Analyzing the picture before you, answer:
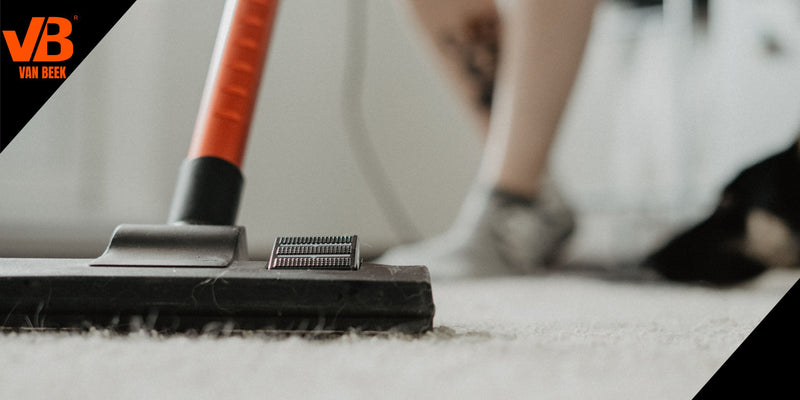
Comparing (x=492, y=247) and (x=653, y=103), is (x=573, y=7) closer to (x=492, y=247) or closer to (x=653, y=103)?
(x=492, y=247)

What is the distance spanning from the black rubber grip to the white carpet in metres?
0.14

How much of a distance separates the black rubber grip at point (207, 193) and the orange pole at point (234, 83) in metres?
0.01

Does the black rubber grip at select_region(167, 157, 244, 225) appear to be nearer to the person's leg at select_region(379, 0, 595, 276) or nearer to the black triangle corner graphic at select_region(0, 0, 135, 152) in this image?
the person's leg at select_region(379, 0, 595, 276)

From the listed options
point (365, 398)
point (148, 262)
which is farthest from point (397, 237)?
point (365, 398)

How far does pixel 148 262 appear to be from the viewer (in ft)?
1.49

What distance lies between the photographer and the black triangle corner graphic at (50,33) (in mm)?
1066

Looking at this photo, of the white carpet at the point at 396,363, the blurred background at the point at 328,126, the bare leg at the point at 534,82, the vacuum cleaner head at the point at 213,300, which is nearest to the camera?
the white carpet at the point at 396,363

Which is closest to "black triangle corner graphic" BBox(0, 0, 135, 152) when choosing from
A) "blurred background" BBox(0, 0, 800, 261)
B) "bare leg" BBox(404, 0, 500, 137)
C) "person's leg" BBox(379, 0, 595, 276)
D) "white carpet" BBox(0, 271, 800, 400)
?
"blurred background" BBox(0, 0, 800, 261)

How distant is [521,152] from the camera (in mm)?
1051

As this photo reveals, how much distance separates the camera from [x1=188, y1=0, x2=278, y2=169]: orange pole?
58 centimetres

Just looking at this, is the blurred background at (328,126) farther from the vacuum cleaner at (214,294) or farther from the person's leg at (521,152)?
the vacuum cleaner at (214,294)

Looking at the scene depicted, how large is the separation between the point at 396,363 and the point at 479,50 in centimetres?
106

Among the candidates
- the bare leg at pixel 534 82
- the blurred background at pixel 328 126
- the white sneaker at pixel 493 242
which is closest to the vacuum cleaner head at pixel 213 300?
the white sneaker at pixel 493 242

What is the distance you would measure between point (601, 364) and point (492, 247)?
0.68 metres
